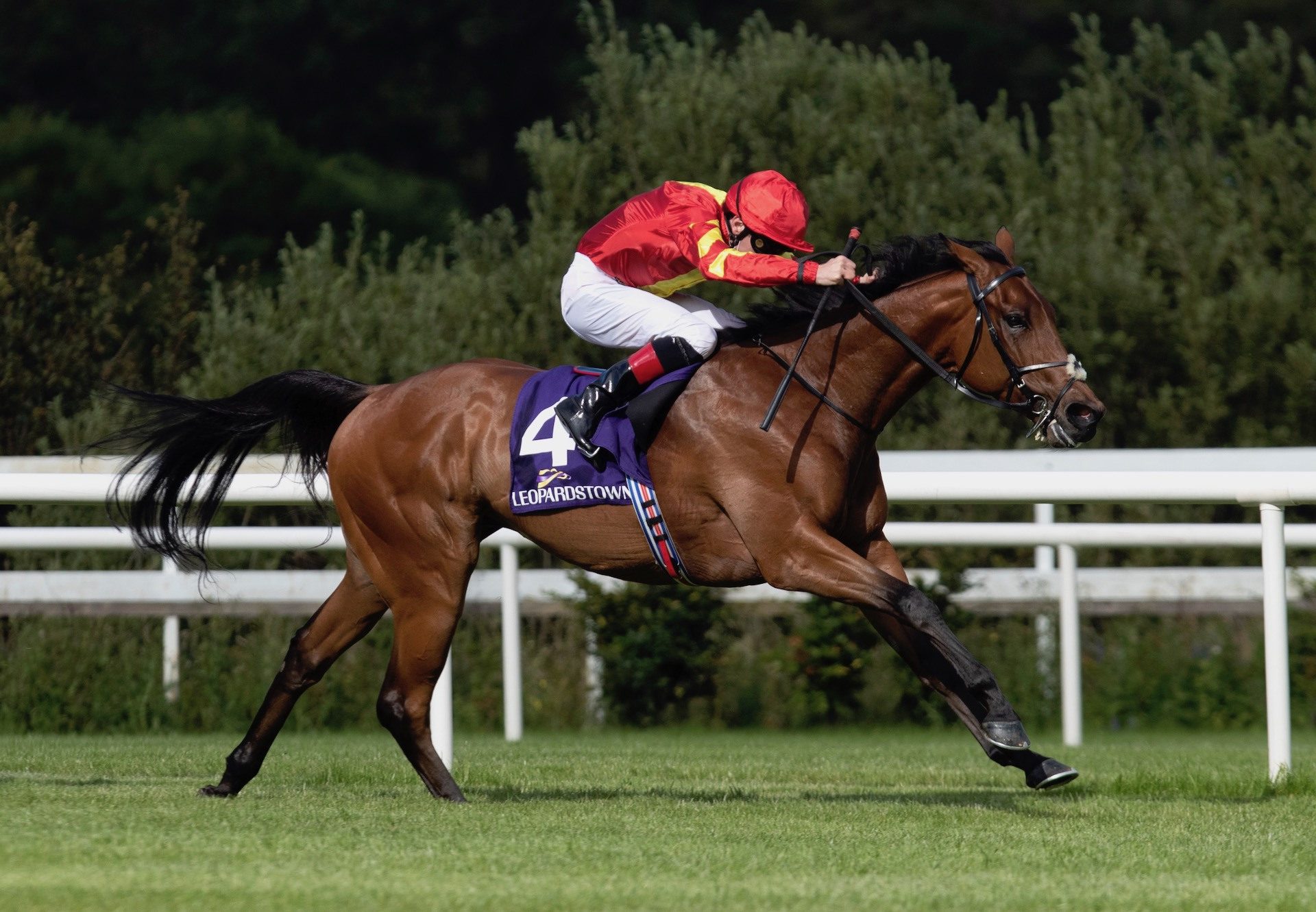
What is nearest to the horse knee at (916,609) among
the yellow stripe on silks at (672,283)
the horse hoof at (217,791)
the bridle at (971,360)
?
the bridle at (971,360)

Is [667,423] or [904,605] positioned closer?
[904,605]

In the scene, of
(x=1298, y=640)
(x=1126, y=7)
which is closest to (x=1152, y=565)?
(x=1298, y=640)

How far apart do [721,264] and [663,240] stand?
364 millimetres

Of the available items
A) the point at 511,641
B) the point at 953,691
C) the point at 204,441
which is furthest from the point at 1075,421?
the point at 511,641

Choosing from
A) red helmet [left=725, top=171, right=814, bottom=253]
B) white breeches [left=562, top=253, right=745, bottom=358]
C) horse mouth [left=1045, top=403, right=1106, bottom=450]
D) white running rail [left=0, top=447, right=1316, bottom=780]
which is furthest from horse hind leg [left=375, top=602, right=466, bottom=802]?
horse mouth [left=1045, top=403, right=1106, bottom=450]

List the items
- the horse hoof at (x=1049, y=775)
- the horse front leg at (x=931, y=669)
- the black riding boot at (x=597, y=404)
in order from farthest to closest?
the black riding boot at (x=597, y=404) < the horse front leg at (x=931, y=669) < the horse hoof at (x=1049, y=775)

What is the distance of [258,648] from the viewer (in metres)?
8.58

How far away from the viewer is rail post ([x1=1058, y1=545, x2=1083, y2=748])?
23.9ft

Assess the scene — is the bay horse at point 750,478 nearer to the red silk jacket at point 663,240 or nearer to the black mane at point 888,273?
the black mane at point 888,273

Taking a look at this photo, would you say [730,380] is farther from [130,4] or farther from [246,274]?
[130,4]

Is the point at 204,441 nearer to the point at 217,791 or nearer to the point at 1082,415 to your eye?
the point at 217,791

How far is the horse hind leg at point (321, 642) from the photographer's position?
531 centimetres

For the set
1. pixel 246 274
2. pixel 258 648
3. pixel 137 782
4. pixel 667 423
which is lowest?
pixel 246 274

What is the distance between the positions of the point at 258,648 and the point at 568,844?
16.0 ft
